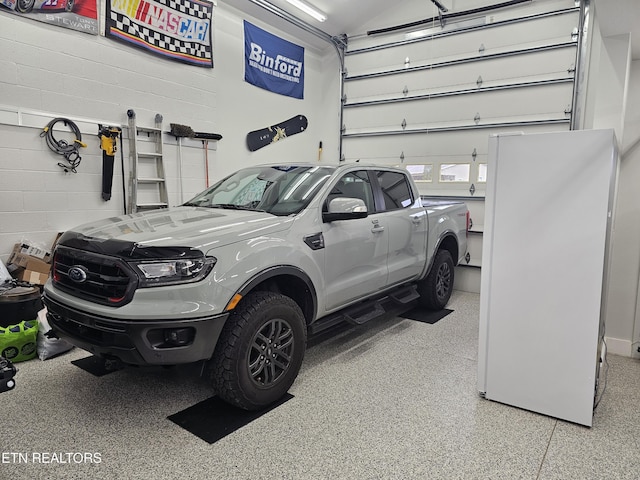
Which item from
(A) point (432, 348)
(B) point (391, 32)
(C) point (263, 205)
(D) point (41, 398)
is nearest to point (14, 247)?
(D) point (41, 398)

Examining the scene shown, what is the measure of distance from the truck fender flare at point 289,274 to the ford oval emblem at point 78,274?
0.86 metres

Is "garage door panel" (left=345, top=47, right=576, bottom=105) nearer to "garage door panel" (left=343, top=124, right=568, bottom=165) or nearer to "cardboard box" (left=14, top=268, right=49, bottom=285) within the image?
"garage door panel" (left=343, top=124, right=568, bottom=165)

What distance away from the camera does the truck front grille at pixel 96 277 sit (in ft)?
7.16

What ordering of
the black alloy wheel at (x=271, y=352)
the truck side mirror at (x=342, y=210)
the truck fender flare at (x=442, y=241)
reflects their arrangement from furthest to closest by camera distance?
the truck fender flare at (x=442, y=241)
the truck side mirror at (x=342, y=210)
the black alloy wheel at (x=271, y=352)

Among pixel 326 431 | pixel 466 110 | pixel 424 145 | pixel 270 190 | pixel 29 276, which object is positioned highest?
pixel 466 110

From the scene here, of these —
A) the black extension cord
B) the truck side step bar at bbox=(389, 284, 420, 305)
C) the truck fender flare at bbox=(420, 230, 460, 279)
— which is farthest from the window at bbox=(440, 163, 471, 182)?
the black extension cord

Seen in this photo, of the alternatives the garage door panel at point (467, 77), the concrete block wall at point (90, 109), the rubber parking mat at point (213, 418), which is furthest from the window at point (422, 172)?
the rubber parking mat at point (213, 418)

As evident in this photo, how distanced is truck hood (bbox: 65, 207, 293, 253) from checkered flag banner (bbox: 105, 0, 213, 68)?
2.87 metres

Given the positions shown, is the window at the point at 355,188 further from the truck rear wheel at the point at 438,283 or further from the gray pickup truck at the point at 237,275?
the truck rear wheel at the point at 438,283

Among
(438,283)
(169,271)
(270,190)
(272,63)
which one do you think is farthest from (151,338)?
(272,63)

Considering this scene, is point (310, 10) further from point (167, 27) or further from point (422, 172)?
point (422, 172)

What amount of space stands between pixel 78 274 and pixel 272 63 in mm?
5227

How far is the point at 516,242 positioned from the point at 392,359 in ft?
4.69

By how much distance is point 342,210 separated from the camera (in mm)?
3000
